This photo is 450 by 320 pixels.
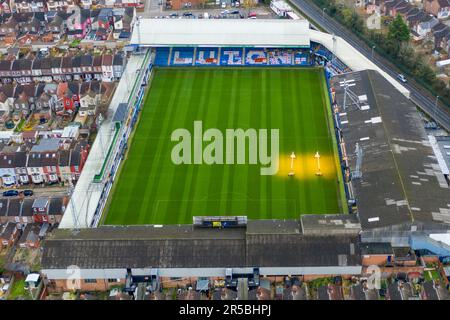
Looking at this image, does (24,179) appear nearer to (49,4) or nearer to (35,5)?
(49,4)

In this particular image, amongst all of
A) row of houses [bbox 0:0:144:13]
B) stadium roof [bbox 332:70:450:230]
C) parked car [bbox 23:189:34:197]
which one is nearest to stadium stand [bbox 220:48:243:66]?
stadium roof [bbox 332:70:450:230]

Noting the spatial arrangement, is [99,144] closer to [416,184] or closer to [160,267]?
[160,267]

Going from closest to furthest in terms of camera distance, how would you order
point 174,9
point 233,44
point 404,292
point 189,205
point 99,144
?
point 404,292 → point 189,205 → point 99,144 → point 233,44 → point 174,9

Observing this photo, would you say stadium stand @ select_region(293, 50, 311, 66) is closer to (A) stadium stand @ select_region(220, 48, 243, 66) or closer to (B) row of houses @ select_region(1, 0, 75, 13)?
(A) stadium stand @ select_region(220, 48, 243, 66)

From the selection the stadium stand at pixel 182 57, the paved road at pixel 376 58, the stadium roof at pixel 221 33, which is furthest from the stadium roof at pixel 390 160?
the stadium stand at pixel 182 57

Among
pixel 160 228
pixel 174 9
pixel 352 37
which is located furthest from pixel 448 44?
pixel 160 228

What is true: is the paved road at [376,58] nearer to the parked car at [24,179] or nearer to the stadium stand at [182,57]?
the stadium stand at [182,57]
